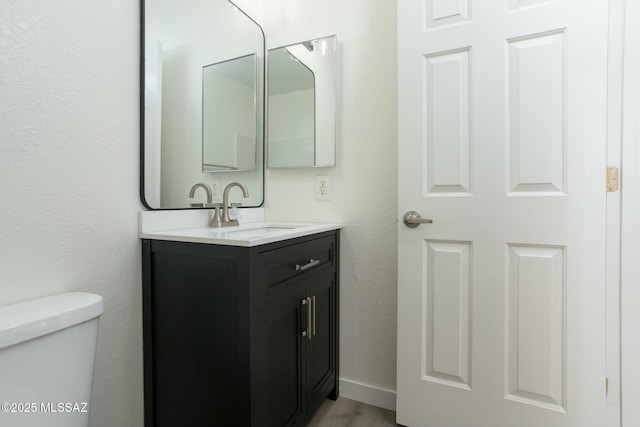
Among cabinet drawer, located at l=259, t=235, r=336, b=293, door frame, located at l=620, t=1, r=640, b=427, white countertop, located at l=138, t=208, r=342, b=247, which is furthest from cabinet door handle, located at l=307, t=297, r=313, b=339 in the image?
door frame, located at l=620, t=1, r=640, b=427

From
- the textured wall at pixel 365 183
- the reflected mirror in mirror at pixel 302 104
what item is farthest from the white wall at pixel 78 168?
the textured wall at pixel 365 183

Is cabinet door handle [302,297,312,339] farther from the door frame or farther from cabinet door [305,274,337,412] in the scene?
the door frame

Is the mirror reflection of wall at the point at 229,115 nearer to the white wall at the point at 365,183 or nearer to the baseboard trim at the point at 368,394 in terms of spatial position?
the white wall at the point at 365,183

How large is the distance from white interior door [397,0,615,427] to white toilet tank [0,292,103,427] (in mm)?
1111

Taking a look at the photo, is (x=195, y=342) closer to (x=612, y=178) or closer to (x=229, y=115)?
(x=229, y=115)

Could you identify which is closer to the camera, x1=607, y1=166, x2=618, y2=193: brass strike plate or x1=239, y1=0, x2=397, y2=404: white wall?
x1=607, y1=166, x2=618, y2=193: brass strike plate

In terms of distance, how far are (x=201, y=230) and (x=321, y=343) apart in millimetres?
733

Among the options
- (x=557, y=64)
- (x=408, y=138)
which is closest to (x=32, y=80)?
(x=408, y=138)

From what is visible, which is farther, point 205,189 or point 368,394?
point 368,394

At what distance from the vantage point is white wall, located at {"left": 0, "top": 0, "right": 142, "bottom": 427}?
0.85 meters

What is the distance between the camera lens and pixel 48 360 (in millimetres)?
766

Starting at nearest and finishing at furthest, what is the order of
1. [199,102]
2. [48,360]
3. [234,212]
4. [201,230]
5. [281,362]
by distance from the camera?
[48,360] → [281,362] → [201,230] → [199,102] → [234,212]

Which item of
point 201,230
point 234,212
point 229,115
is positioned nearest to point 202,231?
point 201,230

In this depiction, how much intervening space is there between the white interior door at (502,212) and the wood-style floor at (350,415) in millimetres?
127
